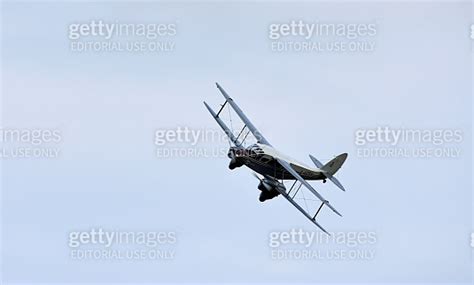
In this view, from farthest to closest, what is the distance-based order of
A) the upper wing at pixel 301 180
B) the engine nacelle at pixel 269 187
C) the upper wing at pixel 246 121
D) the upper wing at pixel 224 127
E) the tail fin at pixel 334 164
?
1. the upper wing at pixel 246 121
2. the tail fin at pixel 334 164
3. the upper wing at pixel 224 127
4. the engine nacelle at pixel 269 187
5. the upper wing at pixel 301 180

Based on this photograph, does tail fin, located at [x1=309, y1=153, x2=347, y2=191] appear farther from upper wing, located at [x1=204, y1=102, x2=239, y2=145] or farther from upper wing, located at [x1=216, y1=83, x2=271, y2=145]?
upper wing, located at [x1=204, y1=102, x2=239, y2=145]

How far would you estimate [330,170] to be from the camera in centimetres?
7500

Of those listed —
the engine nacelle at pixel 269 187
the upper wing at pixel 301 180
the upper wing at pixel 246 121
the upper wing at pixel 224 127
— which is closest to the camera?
the upper wing at pixel 301 180

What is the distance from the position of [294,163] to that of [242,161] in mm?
3176

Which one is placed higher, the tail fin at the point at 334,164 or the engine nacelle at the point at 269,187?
the tail fin at the point at 334,164

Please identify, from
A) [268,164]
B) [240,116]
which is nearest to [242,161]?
[268,164]

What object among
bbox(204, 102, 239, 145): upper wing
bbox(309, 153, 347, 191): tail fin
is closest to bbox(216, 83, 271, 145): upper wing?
bbox(204, 102, 239, 145): upper wing

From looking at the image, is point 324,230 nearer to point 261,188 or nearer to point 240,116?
point 261,188

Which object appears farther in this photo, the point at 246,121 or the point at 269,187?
the point at 246,121

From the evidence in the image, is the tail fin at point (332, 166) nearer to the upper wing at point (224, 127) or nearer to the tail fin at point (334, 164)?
the tail fin at point (334, 164)

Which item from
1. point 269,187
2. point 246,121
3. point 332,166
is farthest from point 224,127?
point 332,166

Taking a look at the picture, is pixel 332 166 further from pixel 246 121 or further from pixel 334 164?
pixel 246 121

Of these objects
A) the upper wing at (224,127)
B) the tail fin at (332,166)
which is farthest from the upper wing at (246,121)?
the tail fin at (332,166)

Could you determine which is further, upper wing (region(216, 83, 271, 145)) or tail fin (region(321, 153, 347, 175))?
upper wing (region(216, 83, 271, 145))
